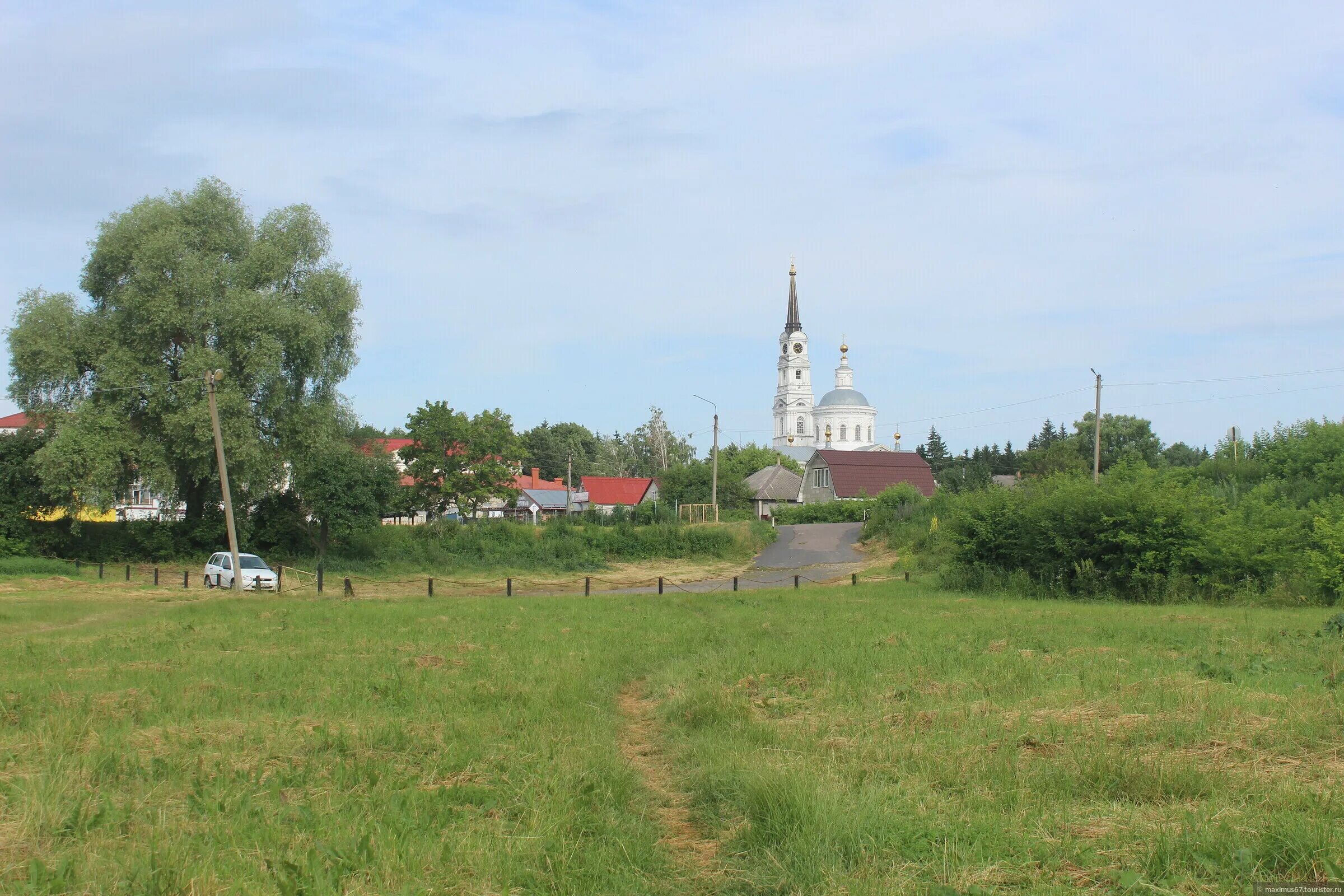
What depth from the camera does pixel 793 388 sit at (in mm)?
138125

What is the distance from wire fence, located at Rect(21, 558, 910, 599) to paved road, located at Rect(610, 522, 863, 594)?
0.54 ft

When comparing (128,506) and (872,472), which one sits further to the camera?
(872,472)

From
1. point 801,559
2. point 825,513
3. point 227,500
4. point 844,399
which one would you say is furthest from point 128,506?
point 844,399

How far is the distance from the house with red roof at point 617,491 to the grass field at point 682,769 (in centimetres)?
7512

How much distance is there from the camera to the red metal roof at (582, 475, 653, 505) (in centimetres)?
A: 9194

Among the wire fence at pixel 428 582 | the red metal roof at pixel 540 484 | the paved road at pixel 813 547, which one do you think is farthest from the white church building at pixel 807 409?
the wire fence at pixel 428 582

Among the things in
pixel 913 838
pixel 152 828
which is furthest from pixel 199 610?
pixel 913 838

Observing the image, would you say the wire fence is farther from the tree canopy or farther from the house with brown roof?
the house with brown roof

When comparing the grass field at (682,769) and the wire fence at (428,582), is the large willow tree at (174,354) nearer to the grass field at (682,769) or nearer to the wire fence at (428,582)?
the wire fence at (428,582)

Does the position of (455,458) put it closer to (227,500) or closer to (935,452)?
(227,500)

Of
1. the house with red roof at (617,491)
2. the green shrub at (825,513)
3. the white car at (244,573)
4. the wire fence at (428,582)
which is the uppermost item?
the house with red roof at (617,491)

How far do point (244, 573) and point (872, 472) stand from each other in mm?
50690

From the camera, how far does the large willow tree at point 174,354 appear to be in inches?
1531

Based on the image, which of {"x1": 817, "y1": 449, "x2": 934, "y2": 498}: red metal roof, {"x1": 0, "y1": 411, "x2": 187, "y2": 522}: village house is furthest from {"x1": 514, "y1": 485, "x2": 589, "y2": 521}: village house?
{"x1": 0, "y1": 411, "x2": 187, "y2": 522}: village house
